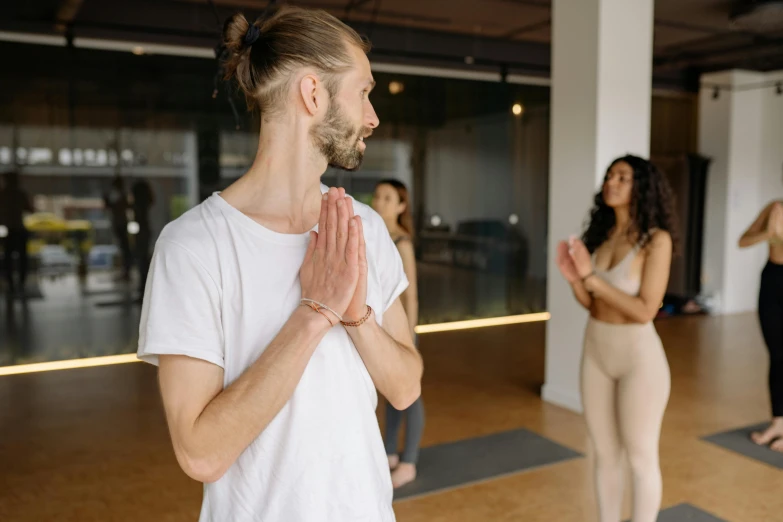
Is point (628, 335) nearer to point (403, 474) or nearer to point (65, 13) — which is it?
point (403, 474)

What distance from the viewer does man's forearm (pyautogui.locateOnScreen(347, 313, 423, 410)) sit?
1.03 metres

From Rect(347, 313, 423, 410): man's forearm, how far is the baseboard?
3.74 meters

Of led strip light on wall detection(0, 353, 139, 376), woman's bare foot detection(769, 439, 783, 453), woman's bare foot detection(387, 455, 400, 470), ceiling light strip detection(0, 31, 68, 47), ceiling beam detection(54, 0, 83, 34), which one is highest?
ceiling beam detection(54, 0, 83, 34)

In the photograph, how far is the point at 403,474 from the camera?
11.4 feet

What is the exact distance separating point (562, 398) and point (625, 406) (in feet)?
7.68

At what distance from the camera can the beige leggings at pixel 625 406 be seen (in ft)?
8.22

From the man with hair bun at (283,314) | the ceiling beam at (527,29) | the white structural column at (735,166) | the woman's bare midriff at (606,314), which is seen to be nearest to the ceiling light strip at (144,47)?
the ceiling beam at (527,29)

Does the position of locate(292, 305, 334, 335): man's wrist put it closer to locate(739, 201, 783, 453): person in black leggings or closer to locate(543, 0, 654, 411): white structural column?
locate(543, 0, 654, 411): white structural column

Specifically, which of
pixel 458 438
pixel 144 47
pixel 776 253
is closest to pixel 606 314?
pixel 458 438

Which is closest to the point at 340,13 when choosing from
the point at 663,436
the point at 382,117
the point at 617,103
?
the point at 382,117

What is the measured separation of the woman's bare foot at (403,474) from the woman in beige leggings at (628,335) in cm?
109

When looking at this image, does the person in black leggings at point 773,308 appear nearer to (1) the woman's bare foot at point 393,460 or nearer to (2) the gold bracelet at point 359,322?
(1) the woman's bare foot at point 393,460

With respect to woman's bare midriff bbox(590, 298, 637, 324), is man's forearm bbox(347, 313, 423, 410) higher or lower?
higher

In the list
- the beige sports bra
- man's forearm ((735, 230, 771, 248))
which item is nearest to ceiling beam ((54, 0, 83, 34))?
the beige sports bra
